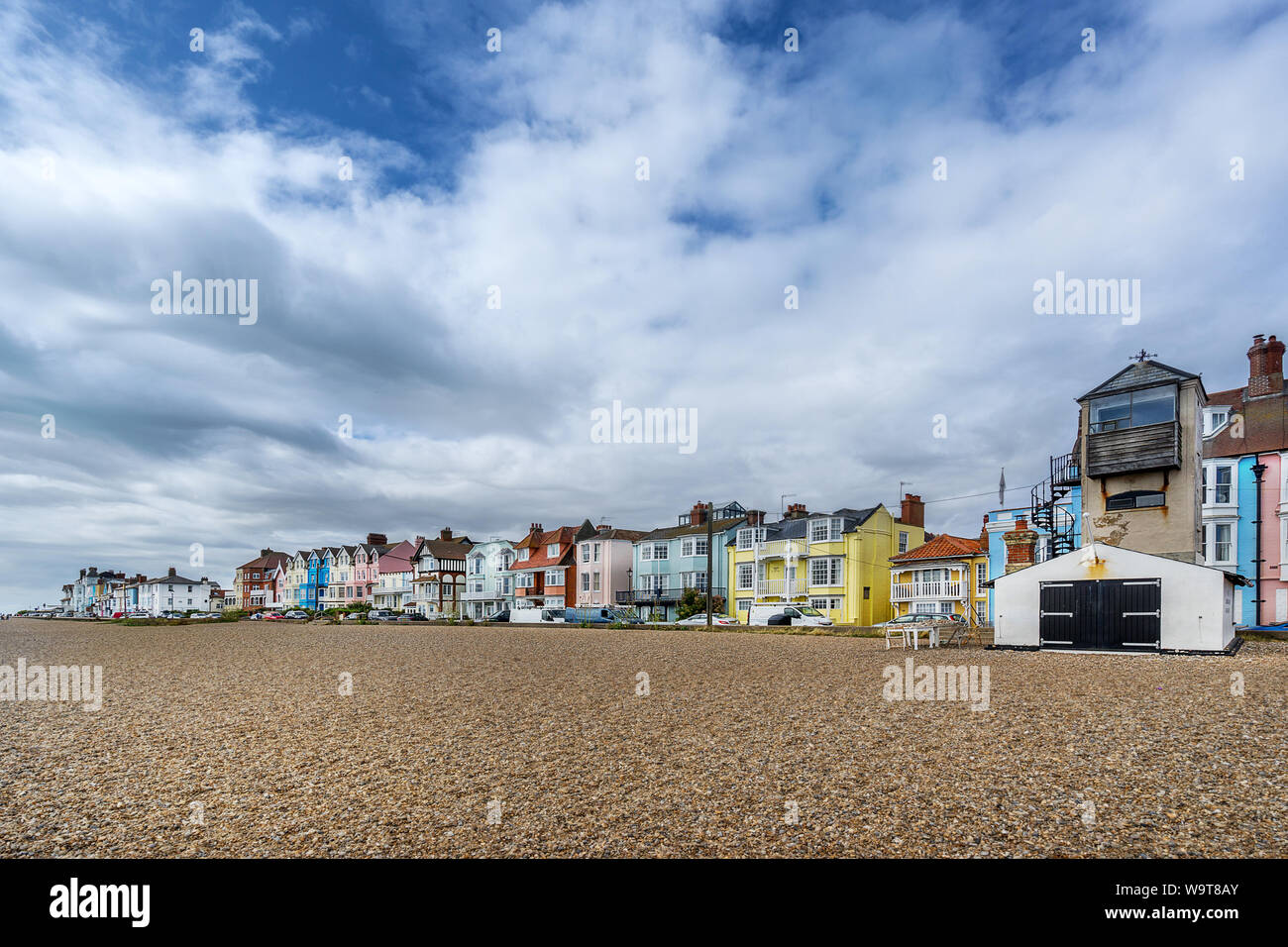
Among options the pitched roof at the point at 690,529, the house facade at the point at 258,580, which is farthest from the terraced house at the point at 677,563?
the house facade at the point at 258,580

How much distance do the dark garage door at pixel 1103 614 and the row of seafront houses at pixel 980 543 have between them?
307 millimetres

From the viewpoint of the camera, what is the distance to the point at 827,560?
52531 millimetres

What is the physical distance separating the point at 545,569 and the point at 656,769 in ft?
216

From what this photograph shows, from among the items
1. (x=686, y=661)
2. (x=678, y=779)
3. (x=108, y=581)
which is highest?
(x=678, y=779)

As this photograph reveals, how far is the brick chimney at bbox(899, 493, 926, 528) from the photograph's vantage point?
55.8m

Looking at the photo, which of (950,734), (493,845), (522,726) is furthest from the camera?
(522,726)

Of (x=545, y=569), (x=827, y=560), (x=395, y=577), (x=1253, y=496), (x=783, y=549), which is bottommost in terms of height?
(x=395, y=577)

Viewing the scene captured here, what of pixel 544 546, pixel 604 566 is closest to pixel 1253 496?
pixel 604 566

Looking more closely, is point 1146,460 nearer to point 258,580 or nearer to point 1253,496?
point 1253,496

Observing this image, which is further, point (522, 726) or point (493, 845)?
point (522, 726)

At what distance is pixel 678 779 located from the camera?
328 inches
